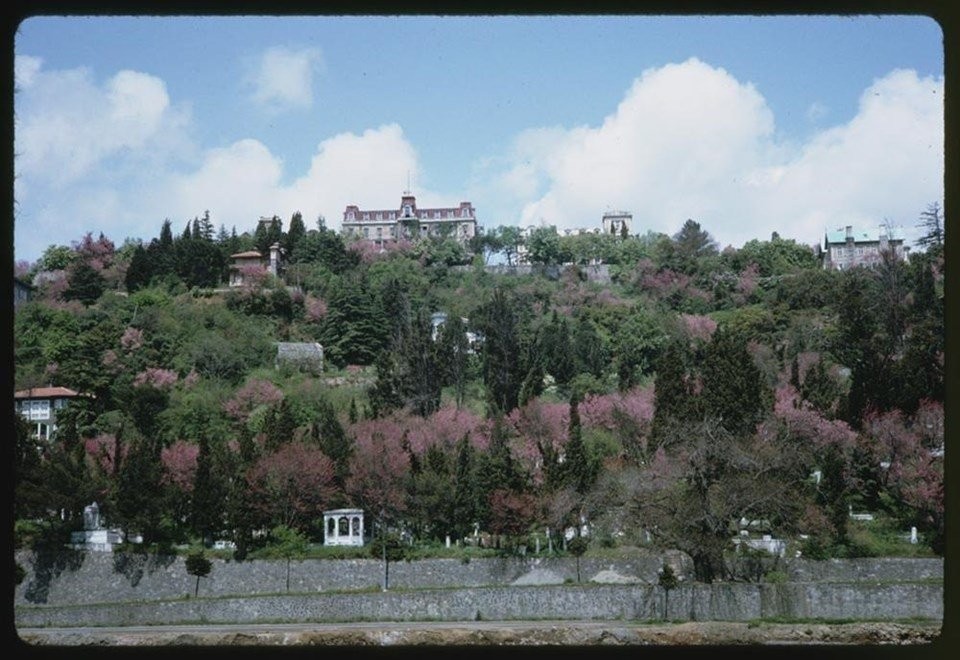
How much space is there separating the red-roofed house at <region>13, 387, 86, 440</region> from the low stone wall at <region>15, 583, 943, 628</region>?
19.8 ft

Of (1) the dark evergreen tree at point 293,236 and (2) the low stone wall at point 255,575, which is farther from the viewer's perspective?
(1) the dark evergreen tree at point 293,236

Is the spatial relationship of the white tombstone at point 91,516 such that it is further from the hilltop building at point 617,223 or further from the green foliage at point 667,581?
the hilltop building at point 617,223

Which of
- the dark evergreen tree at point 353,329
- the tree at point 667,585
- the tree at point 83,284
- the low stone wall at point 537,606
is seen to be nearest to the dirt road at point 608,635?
the low stone wall at point 537,606

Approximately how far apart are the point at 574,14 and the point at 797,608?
9.27 m

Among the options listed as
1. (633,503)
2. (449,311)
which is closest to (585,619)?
(633,503)

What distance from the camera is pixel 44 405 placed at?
1814 centimetres

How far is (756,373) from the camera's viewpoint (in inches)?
564

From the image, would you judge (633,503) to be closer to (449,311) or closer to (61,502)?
(61,502)

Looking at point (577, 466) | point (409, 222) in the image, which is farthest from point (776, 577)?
point (409, 222)

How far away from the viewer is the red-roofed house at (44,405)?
58.4 feet

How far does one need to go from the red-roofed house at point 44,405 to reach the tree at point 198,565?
5.98 meters

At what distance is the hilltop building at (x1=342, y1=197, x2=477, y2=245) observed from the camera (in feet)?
108

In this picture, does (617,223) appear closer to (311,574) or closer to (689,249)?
(689,249)

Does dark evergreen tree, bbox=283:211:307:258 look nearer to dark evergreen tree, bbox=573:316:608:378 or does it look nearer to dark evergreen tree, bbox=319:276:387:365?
dark evergreen tree, bbox=319:276:387:365
